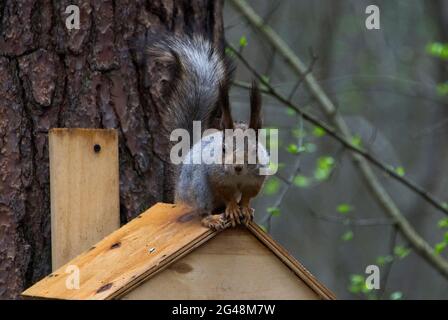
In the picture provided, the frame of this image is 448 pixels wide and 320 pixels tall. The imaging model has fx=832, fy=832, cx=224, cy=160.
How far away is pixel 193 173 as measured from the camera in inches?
106

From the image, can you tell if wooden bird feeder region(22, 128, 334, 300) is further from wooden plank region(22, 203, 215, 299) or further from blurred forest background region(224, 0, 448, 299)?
blurred forest background region(224, 0, 448, 299)

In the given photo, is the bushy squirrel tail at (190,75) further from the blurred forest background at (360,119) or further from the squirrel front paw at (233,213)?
the blurred forest background at (360,119)

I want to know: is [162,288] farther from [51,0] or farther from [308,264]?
[308,264]

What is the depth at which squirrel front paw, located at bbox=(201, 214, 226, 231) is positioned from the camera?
7.52ft

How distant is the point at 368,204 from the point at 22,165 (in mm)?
7495

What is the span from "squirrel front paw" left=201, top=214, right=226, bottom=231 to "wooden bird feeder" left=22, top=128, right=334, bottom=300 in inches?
0.7

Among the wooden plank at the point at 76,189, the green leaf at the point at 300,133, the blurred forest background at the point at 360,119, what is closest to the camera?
the wooden plank at the point at 76,189

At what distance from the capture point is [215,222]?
91.0 inches

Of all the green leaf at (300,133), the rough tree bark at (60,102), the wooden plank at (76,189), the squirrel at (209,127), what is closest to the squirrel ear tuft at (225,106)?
the squirrel at (209,127)

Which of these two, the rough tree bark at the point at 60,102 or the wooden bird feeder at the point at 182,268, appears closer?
the wooden bird feeder at the point at 182,268

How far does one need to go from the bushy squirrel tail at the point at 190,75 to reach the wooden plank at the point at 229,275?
0.65 m

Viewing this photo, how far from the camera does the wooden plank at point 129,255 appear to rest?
218 centimetres

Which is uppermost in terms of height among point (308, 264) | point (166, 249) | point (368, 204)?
point (166, 249)
